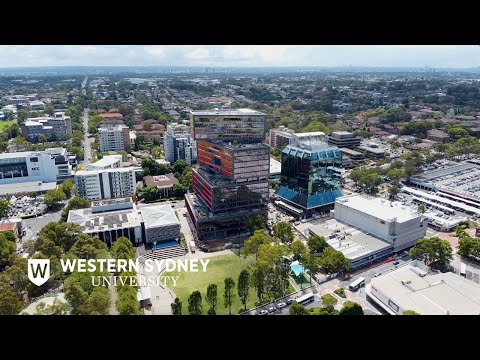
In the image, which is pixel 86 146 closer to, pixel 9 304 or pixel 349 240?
pixel 9 304

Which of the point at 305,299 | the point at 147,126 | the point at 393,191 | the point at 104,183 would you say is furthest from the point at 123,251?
the point at 147,126

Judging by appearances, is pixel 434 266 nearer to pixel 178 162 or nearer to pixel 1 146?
pixel 178 162

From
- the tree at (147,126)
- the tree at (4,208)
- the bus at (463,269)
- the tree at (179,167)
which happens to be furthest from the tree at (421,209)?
the tree at (147,126)

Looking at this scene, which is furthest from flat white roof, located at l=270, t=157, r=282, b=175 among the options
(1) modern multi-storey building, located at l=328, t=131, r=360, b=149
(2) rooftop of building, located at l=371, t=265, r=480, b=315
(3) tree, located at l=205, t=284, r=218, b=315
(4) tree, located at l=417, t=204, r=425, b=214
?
(3) tree, located at l=205, t=284, r=218, b=315

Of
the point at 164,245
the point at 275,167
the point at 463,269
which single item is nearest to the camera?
the point at 463,269

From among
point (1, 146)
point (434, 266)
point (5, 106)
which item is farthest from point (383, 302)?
point (5, 106)

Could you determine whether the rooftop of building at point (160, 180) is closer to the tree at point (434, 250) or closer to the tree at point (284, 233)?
the tree at point (284, 233)
